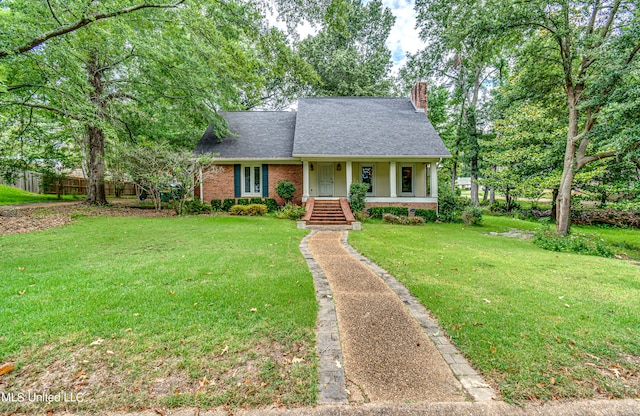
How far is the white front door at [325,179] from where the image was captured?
53.2 ft

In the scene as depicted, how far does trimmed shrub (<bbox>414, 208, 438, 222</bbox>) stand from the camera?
45.1ft

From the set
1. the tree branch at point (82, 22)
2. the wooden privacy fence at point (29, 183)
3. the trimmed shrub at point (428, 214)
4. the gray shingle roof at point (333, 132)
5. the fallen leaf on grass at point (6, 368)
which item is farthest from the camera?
the wooden privacy fence at point (29, 183)

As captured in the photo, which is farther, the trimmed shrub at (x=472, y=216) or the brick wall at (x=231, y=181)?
the brick wall at (x=231, y=181)

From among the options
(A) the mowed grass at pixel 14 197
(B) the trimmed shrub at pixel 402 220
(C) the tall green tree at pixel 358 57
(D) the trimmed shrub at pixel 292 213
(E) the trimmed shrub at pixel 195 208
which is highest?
(C) the tall green tree at pixel 358 57

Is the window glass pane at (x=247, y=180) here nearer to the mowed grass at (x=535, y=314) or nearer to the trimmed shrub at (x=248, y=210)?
the trimmed shrub at (x=248, y=210)

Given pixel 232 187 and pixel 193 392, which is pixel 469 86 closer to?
pixel 232 187

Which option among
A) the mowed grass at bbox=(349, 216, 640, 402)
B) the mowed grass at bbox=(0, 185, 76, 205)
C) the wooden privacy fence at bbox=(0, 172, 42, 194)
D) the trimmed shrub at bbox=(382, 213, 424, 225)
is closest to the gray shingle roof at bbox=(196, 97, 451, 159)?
the trimmed shrub at bbox=(382, 213, 424, 225)

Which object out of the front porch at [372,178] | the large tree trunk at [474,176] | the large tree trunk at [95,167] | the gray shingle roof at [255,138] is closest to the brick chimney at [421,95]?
the front porch at [372,178]

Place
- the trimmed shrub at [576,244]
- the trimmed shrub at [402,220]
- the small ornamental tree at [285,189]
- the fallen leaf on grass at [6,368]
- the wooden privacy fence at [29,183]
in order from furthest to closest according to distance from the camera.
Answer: the wooden privacy fence at [29,183] → the small ornamental tree at [285,189] → the trimmed shrub at [402,220] → the trimmed shrub at [576,244] → the fallen leaf on grass at [6,368]

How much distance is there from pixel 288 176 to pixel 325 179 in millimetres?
2228

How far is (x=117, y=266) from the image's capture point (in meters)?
5.34

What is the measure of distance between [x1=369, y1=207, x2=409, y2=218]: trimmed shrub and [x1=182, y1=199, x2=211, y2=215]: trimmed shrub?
8523 millimetres

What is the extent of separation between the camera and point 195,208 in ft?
45.5

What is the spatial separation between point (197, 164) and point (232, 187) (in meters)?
2.70
